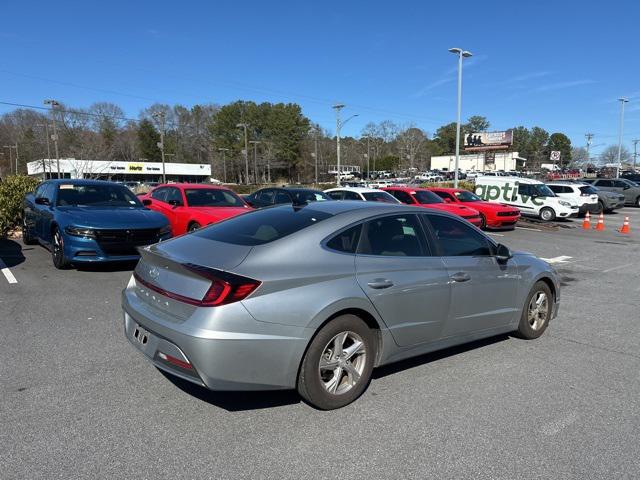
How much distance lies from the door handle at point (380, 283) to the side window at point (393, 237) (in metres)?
0.24

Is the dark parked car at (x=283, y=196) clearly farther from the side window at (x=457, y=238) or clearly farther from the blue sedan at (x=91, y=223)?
the side window at (x=457, y=238)

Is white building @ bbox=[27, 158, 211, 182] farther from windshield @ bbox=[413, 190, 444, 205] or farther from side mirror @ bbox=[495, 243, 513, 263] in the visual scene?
side mirror @ bbox=[495, 243, 513, 263]

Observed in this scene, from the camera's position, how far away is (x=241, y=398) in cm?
370

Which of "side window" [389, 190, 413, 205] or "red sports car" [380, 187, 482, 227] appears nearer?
"red sports car" [380, 187, 482, 227]

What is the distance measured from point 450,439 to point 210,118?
11388 cm

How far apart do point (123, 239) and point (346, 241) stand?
17.4 ft

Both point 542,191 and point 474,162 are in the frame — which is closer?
point 542,191

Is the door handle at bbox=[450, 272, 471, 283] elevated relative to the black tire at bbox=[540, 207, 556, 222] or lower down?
elevated

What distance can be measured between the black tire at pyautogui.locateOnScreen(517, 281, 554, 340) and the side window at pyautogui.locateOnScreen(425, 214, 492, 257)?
930 mm

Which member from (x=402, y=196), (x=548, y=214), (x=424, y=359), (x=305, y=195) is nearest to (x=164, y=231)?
(x=424, y=359)

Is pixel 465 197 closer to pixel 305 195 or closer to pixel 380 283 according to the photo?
pixel 305 195

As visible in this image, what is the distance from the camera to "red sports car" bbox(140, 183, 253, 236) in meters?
10.2

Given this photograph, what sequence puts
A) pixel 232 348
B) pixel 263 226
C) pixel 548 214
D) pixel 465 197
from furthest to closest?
pixel 548 214
pixel 465 197
pixel 263 226
pixel 232 348

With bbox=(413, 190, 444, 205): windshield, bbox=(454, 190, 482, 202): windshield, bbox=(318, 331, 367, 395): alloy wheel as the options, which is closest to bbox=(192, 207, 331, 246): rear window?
bbox=(318, 331, 367, 395): alloy wheel
